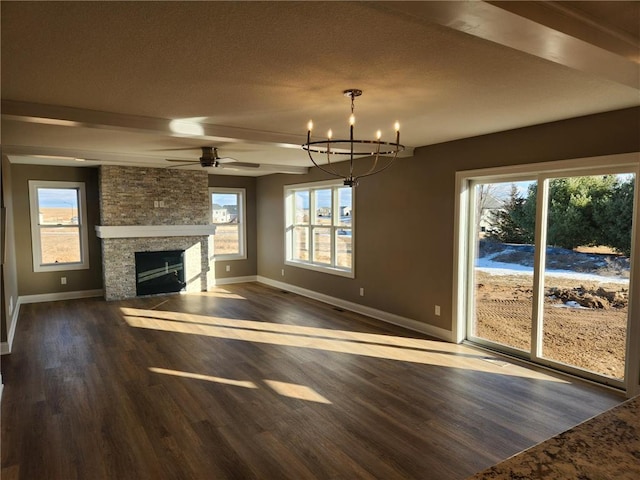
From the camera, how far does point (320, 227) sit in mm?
7398

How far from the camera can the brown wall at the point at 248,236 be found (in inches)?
346

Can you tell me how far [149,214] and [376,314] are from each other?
449 centimetres

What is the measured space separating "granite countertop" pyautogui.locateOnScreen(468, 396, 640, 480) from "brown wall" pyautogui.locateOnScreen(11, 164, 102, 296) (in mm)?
7925

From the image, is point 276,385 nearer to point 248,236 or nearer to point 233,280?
point 233,280

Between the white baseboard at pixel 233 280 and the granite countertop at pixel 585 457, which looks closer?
the granite countertop at pixel 585 457

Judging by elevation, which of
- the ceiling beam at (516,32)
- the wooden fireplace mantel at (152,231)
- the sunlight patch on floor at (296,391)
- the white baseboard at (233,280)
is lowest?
the sunlight patch on floor at (296,391)

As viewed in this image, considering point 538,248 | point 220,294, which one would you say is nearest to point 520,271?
point 538,248

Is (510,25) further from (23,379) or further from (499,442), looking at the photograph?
(23,379)

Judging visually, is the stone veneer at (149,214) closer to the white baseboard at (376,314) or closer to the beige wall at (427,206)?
the white baseboard at (376,314)

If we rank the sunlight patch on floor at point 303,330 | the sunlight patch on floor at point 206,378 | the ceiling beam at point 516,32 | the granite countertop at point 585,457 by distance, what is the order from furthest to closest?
the sunlight patch on floor at point 303,330
the sunlight patch on floor at point 206,378
the ceiling beam at point 516,32
the granite countertop at point 585,457

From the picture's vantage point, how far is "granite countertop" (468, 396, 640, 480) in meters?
0.98

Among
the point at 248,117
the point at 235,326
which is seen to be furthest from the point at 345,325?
the point at 248,117

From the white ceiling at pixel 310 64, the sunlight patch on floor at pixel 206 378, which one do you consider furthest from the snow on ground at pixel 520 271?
the sunlight patch on floor at pixel 206 378

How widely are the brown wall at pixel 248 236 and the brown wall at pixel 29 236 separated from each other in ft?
7.44
